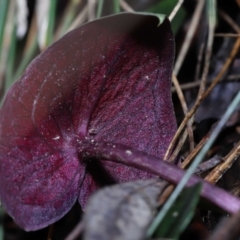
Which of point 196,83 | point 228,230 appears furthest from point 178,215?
point 196,83

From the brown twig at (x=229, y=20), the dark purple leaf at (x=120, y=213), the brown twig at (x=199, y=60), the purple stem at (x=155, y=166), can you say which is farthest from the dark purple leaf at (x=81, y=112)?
the brown twig at (x=229, y=20)

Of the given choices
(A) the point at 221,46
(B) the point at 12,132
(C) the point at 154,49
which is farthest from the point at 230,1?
(B) the point at 12,132

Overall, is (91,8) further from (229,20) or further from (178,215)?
(178,215)

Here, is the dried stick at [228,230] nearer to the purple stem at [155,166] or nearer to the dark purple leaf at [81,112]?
the purple stem at [155,166]

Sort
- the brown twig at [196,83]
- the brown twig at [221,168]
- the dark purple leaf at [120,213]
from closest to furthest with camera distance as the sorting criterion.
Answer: the dark purple leaf at [120,213] < the brown twig at [221,168] < the brown twig at [196,83]

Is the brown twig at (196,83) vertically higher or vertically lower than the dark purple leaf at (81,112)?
lower
